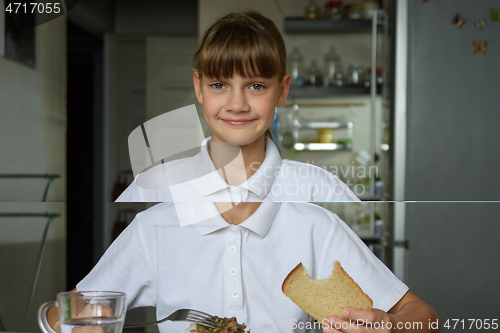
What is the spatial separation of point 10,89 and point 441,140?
101cm

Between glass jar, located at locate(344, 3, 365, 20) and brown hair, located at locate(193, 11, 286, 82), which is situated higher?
glass jar, located at locate(344, 3, 365, 20)

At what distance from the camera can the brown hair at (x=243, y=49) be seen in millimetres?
458

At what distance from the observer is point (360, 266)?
0.45m

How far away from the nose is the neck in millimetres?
45

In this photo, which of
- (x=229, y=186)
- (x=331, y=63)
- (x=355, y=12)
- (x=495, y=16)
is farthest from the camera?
(x=331, y=63)

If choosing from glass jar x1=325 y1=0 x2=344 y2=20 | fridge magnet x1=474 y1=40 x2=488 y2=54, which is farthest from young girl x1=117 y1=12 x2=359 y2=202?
fridge magnet x1=474 y1=40 x2=488 y2=54

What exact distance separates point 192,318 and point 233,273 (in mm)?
64

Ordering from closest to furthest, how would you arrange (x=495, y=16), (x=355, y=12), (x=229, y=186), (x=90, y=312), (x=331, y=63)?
(x=90, y=312), (x=229, y=186), (x=495, y=16), (x=355, y=12), (x=331, y=63)

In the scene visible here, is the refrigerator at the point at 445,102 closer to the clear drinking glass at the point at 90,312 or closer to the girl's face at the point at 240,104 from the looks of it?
the girl's face at the point at 240,104

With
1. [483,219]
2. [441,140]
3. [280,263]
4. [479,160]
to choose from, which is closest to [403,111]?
[441,140]

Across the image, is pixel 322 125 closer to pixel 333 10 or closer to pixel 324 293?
pixel 333 10

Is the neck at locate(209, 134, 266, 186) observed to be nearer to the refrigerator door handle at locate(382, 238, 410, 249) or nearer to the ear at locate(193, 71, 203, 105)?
the ear at locate(193, 71, 203, 105)

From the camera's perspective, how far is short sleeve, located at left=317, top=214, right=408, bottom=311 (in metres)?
0.45

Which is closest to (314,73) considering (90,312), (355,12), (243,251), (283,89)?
(355,12)
